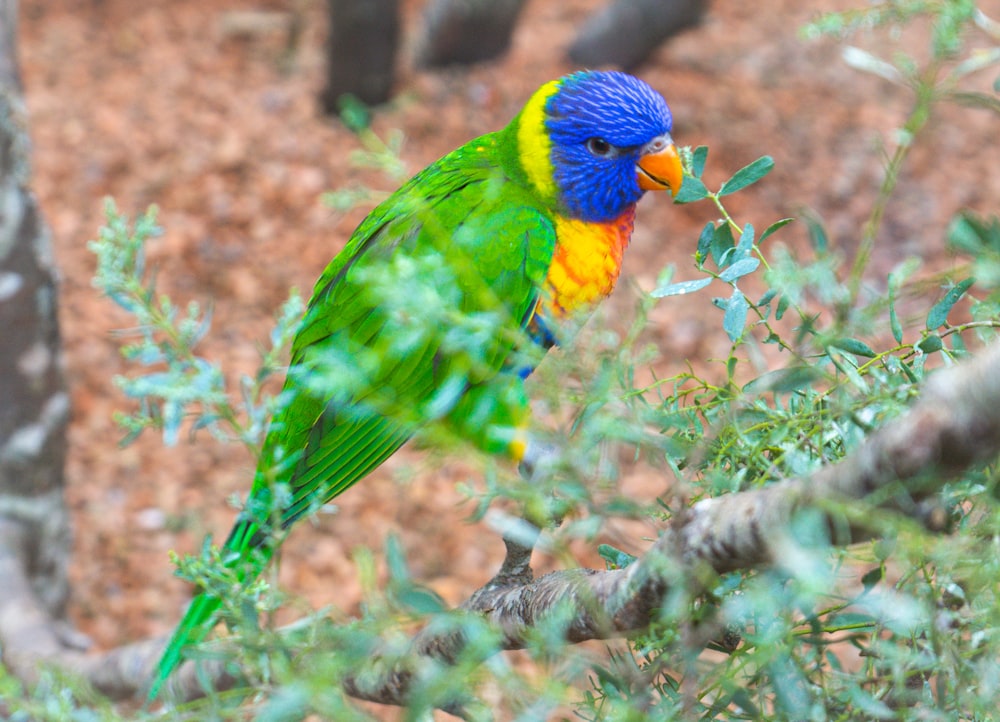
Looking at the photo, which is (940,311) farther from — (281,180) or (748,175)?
(281,180)

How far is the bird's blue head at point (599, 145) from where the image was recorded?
4.99 ft

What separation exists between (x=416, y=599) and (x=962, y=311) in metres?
2.66

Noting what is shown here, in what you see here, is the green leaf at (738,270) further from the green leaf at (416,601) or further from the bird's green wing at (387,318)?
the bird's green wing at (387,318)

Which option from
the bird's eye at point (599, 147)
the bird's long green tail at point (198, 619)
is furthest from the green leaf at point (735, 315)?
the bird's long green tail at point (198, 619)

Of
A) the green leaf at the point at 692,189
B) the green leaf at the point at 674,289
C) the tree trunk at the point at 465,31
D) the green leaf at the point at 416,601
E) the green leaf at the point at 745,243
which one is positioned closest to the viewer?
the green leaf at the point at 416,601

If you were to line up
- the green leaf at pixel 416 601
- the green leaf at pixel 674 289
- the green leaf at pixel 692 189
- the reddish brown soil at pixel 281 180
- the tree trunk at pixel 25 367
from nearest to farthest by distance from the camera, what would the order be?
the green leaf at pixel 416 601 → the green leaf at pixel 674 289 → the green leaf at pixel 692 189 → the tree trunk at pixel 25 367 → the reddish brown soil at pixel 281 180

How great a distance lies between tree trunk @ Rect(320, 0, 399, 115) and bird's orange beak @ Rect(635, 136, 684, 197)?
2.24m

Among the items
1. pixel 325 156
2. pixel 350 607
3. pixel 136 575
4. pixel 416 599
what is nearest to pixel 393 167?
pixel 416 599

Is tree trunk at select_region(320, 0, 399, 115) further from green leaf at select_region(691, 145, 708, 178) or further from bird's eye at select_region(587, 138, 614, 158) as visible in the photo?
green leaf at select_region(691, 145, 708, 178)

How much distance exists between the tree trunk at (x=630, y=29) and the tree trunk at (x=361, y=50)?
0.88 meters

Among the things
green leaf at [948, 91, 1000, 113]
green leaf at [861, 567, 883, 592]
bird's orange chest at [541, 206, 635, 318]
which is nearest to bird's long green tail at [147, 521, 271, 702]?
bird's orange chest at [541, 206, 635, 318]

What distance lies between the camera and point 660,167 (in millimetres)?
1520

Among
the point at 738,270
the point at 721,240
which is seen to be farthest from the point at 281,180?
the point at 738,270

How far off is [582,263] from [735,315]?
71cm
